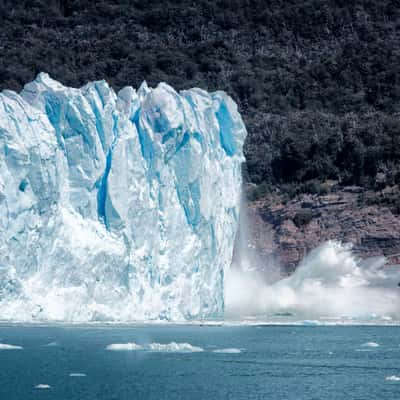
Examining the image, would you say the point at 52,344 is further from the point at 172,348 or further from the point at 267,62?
the point at 267,62

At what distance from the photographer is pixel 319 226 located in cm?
6462

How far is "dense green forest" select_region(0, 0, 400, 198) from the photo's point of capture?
231 feet

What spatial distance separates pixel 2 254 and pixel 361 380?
1356 centimetres

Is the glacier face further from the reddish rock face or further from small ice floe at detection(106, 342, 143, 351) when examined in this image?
the reddish rock face

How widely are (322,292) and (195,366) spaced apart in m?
20.9

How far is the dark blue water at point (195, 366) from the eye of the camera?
3056cm

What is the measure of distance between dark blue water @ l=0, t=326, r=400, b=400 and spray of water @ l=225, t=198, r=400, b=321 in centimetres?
726

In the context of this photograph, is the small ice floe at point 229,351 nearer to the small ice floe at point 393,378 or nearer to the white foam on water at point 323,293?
the small ice floe at point 393,378

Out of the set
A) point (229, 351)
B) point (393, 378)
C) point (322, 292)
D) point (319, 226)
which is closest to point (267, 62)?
point (319, 226)

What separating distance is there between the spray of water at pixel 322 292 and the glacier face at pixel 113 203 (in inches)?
238

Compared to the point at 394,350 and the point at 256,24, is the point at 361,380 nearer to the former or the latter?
the point at 394,350

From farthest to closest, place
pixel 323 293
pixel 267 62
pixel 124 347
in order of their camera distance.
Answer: pixel 267 62 < pixel 323 293 < pixel 124 347

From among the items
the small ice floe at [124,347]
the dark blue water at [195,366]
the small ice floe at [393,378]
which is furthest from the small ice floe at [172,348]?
the small ice floe at [393,378]

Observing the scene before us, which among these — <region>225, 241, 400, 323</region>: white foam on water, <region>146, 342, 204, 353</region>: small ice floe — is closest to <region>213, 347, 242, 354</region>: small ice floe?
<region>146, 342, 204, 353</region>: small ice floe
